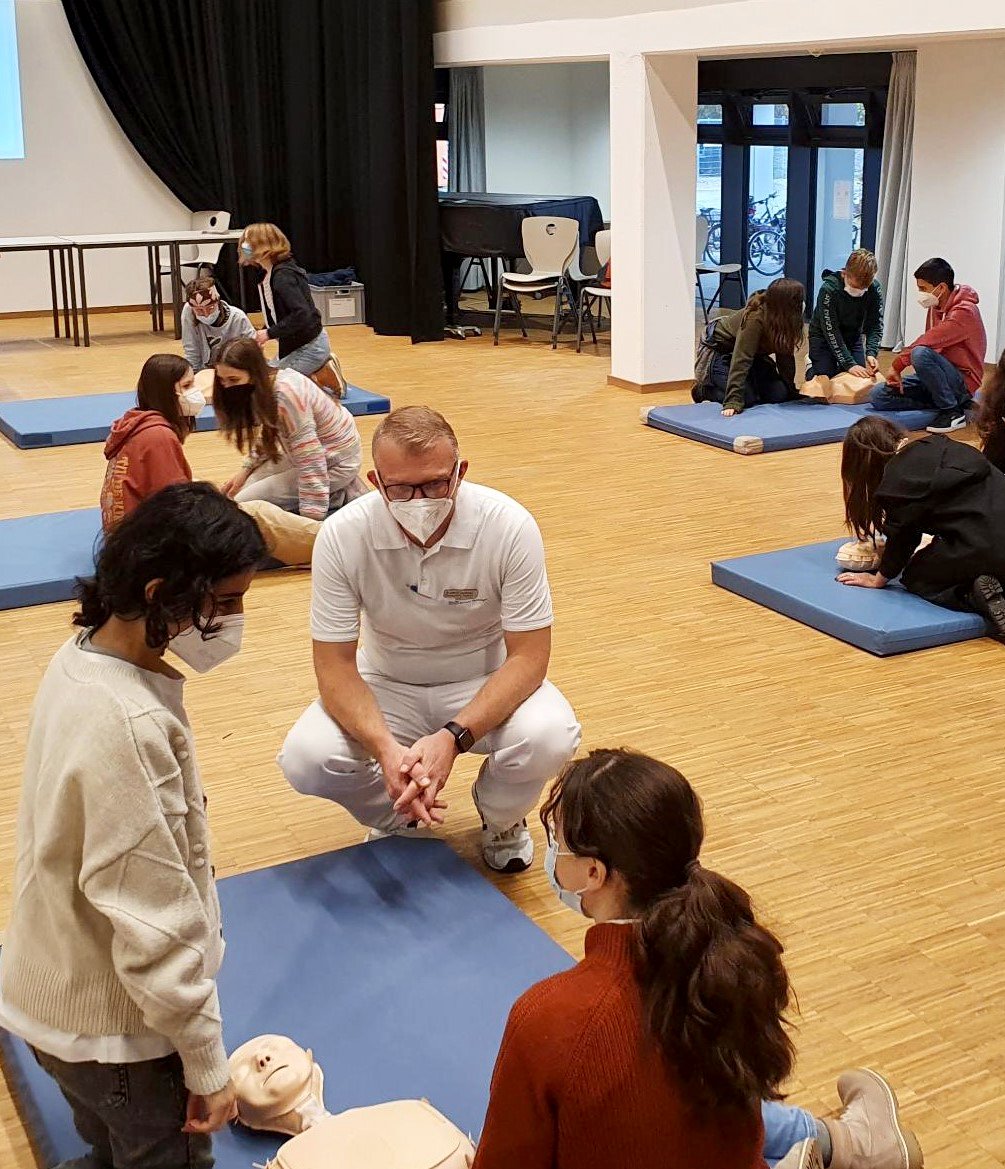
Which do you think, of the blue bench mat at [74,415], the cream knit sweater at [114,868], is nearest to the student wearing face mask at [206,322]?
the blue bench mat at [74,415]

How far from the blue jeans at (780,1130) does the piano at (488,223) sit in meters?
9.35

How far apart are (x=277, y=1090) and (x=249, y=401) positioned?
10.2ft

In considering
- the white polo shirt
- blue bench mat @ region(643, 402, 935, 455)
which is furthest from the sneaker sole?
blue bench mat @ region(643, 402, 935, 455)

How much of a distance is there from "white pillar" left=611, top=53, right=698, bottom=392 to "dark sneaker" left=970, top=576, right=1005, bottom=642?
439 cm

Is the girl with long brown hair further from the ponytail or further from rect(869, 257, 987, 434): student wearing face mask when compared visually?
the ponytail

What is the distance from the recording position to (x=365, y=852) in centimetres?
316

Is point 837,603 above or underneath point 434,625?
underneath

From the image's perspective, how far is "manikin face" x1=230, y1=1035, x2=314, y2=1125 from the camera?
7.47 ft

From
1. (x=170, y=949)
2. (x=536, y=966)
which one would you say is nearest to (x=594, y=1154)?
(x=170, y=949)

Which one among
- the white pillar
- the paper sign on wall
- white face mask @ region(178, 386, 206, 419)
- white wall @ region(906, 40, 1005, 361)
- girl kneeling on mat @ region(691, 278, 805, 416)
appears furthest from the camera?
the paper sign on wall

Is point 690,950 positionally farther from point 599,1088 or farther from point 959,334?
point 959,334

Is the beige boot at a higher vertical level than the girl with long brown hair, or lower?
lower

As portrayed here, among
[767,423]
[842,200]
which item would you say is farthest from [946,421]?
[842,200]

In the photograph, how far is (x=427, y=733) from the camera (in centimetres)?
321
